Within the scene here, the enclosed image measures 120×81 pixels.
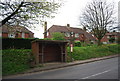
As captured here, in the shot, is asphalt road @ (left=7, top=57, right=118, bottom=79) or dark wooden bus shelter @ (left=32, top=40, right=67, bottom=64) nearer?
asphalt road @ (left=7, top=57, right=118, bottom=79)

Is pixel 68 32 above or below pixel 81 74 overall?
above

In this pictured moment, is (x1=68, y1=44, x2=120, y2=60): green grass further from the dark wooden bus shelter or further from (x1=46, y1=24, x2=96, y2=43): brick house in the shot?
(x1=46, y1=24, x2=96, y2=43): brick house

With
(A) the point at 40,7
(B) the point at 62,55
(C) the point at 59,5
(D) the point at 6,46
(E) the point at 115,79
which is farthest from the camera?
(D) the point at 6,46

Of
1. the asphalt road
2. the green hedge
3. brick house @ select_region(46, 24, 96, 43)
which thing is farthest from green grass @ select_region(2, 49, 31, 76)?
brick house @ select_region(46, 24, 96, 43)

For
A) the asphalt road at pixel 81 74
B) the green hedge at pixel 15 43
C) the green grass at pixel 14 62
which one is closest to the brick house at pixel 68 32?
the green hedge at pixel 15 43

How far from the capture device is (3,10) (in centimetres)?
1061

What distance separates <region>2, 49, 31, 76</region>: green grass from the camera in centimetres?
1010

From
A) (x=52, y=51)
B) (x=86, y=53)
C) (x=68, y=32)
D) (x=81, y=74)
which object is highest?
(x=68, y=32)

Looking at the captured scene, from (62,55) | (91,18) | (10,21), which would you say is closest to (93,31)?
(91,18)

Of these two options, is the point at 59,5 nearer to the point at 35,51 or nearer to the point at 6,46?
the point at 35,51

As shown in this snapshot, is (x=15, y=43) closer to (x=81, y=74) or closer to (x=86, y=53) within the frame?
(x=86, y=53)

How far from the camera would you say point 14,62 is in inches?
462

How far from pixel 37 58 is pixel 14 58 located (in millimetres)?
2625

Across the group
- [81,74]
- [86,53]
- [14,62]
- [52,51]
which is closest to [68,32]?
[86,53]
